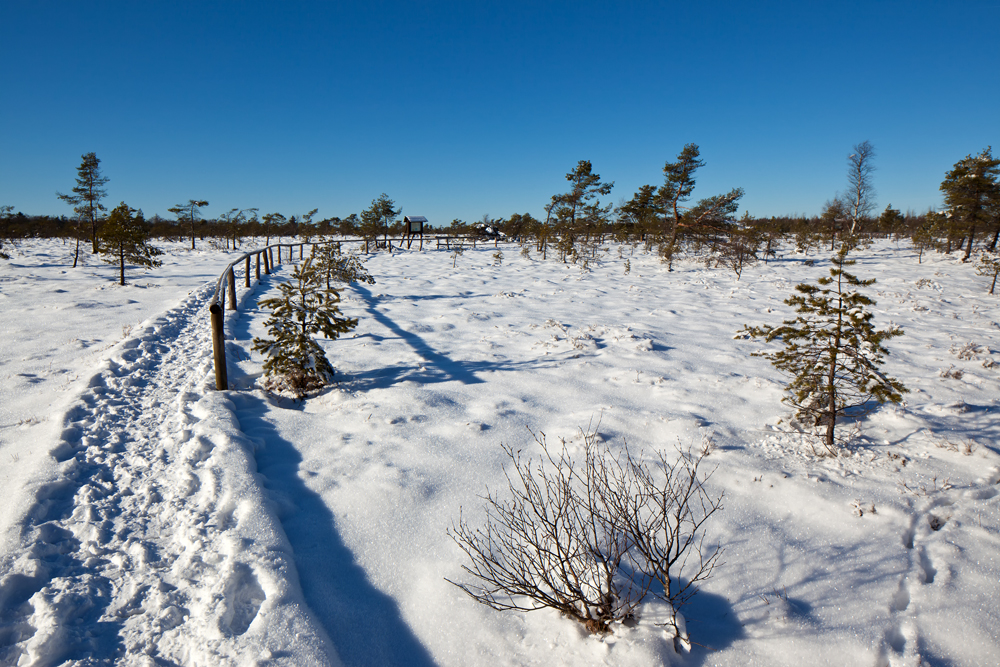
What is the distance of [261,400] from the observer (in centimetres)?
572

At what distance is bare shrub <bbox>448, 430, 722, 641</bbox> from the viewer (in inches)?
94.9

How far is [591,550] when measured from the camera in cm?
236

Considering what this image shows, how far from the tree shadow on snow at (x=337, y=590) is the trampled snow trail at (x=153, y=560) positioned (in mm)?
140

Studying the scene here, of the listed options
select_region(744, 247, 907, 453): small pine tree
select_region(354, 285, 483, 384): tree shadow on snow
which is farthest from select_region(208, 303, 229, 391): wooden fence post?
select_region(744, 247, 907, 453): small pine tree

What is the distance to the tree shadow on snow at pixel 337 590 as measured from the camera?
2568 mm

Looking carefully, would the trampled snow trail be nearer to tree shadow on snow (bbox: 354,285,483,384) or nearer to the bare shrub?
the bare shrub

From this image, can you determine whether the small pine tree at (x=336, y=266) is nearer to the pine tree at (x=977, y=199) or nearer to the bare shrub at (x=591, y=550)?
the bare shrub at (x=591, y=550)

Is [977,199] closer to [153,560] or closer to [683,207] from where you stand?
[683,207]

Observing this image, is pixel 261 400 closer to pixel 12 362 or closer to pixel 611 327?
pixel 12 362

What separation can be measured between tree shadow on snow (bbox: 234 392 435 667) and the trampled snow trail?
14 centimetres

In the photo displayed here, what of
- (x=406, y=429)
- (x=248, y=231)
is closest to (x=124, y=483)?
(x=406, y=429)

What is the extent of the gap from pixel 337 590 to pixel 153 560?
120cm

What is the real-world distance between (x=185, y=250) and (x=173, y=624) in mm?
38354

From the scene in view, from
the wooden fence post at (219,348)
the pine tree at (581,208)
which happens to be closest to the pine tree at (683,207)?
the pine tree at (581,208)
